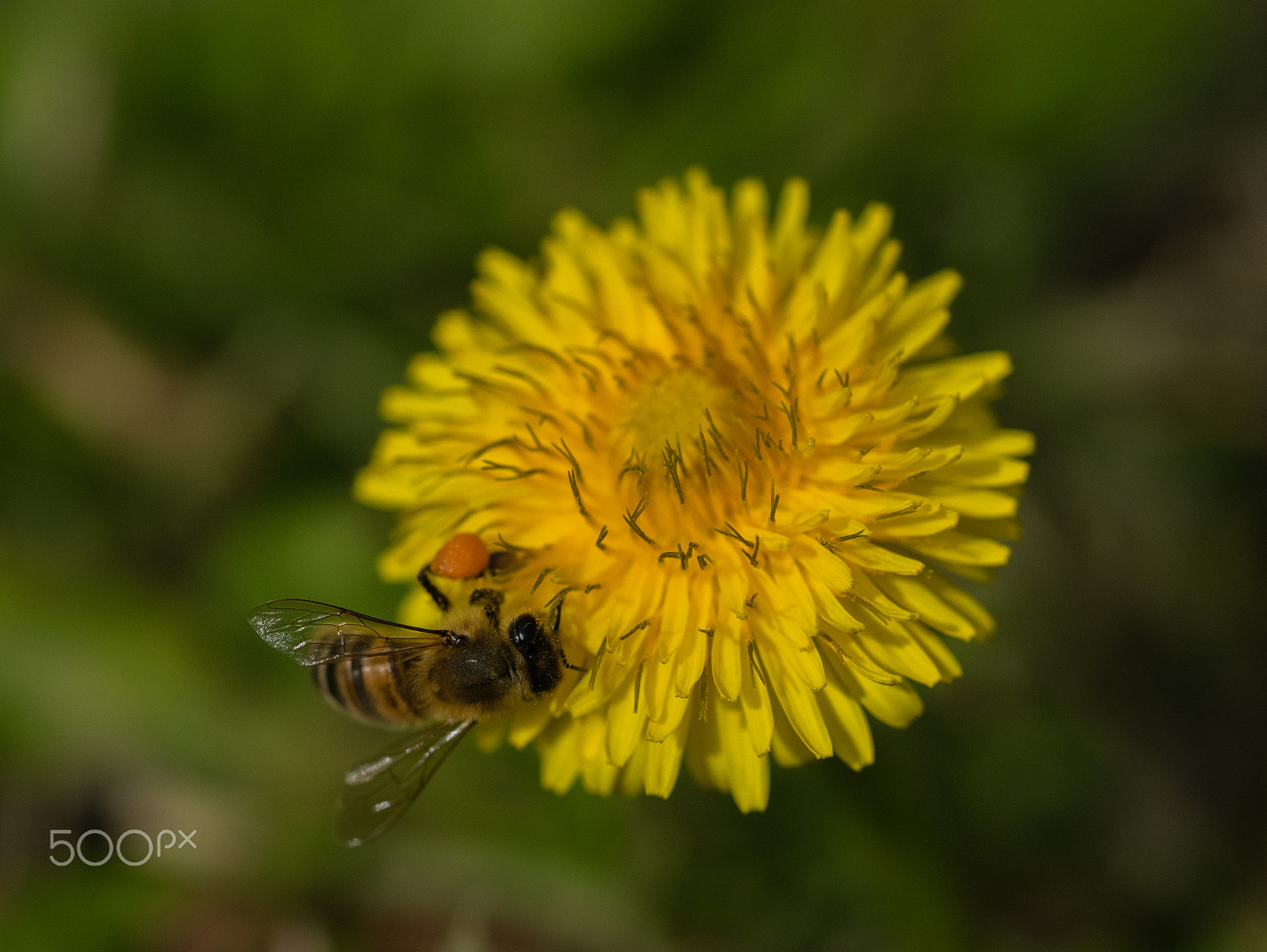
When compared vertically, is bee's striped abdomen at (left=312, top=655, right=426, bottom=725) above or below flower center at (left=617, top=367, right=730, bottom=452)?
below

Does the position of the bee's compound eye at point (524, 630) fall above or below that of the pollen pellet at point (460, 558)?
below

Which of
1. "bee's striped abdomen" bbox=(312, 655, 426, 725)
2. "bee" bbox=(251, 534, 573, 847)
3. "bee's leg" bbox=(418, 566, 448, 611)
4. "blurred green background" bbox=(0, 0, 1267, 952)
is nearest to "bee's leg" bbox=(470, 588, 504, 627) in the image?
"bee" bbox=(251, 534, 573, 847)

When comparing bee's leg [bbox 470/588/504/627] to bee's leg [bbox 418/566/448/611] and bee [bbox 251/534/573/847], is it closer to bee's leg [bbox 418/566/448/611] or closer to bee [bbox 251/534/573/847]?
bee [bbox 251/534/573/847]

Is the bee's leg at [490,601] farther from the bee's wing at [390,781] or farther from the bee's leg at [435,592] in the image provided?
the bee's wing at [390,781]

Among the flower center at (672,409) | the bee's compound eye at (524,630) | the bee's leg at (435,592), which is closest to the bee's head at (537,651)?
the bee's compound eye at (524,630)

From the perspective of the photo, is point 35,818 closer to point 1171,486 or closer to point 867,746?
point 867,746
